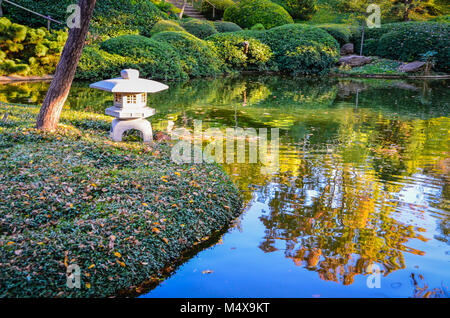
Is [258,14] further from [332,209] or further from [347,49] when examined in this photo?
[332,209]

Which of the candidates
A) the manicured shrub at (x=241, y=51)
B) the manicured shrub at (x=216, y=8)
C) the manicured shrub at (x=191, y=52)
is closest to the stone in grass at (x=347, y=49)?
the manicured shrub at (x=241, y=51)

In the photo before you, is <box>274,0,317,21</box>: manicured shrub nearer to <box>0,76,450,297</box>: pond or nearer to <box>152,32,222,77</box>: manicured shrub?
Answer: <box>152,32,222,77</box>: manicured shrub

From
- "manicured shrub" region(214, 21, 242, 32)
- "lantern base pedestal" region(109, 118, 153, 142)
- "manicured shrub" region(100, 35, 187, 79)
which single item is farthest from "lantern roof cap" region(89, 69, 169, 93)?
"manicured shrub" region(214, 21, 242, 32)

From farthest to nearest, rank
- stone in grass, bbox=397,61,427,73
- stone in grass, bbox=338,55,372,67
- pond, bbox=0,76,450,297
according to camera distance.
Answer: stone in grass, bbox=338,55,372,67
stone in grass, bbox=397,61,427,73
pond, bbox=0,76,450,297

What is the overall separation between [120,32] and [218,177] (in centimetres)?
1810

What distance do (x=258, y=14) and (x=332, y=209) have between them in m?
25.4

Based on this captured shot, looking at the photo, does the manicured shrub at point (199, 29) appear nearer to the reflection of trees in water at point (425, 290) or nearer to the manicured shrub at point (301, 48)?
the manicured shrub at point (301, 48)

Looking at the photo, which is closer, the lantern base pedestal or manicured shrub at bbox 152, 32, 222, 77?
the lantern base pedestal

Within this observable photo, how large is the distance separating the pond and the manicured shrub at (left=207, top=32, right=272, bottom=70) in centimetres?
1027

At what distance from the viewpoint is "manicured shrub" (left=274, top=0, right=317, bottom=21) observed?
102 ft

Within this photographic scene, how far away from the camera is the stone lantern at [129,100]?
6.39 meters

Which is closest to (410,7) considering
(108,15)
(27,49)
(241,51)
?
(241,51)

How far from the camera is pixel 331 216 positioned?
Result: 5.11 m
